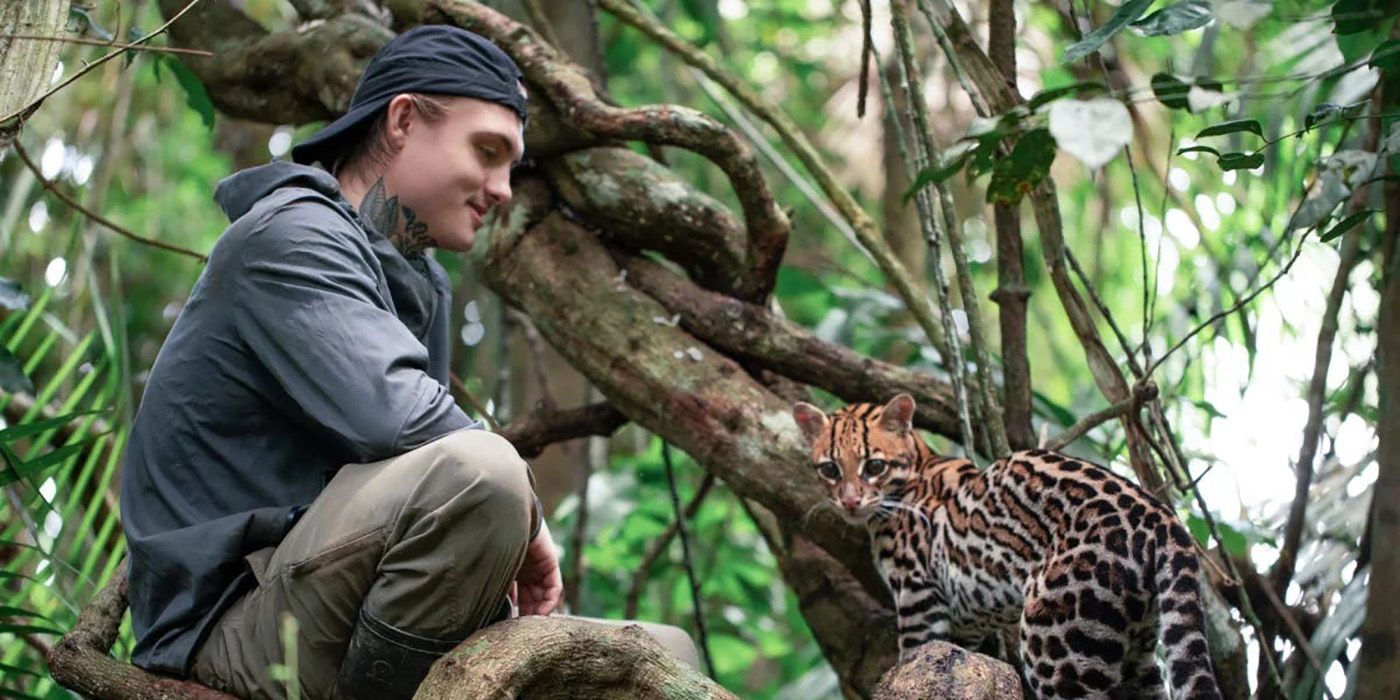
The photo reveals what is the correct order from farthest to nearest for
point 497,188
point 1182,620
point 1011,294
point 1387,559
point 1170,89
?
point 1011,294, point 497,188, point 1182,620, point 1170,89, point 1387,559

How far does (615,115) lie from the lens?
3875mm

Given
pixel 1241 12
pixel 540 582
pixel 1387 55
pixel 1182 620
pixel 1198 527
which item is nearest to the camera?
pixel 1241 12

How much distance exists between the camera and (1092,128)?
1.79m

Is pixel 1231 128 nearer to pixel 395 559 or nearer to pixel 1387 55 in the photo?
pixel 1387 55

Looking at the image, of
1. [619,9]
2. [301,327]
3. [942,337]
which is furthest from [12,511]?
[942,337]

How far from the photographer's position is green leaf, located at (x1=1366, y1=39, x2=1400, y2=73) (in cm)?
223

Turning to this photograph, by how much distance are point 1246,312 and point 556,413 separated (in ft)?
6.48

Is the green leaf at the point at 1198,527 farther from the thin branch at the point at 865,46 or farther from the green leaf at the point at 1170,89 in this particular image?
the green leaf at the point at 1170,89

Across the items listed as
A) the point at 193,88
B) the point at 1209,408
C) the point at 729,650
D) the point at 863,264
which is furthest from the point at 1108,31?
the point at 863,264

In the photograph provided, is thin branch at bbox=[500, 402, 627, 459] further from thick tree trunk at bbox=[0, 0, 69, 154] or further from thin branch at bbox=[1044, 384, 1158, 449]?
thick tree trunk at bbox=[0, 0, 69, 154]

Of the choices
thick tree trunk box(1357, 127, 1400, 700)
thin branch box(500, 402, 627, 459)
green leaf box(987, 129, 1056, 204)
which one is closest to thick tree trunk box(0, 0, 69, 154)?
green leaf box(987, 129, 1056, 204)

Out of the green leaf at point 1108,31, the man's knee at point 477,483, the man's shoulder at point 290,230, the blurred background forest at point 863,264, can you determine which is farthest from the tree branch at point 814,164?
the man's knee at point 477,483

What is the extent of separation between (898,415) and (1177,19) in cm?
166

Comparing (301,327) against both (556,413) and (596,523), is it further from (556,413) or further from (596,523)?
(596,523)
